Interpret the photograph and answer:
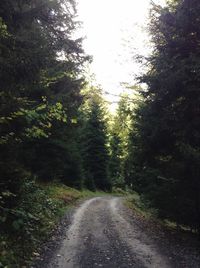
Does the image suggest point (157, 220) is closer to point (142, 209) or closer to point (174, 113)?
point (174, 113)

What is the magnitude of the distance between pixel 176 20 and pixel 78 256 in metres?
9.20

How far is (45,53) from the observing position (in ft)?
31.9

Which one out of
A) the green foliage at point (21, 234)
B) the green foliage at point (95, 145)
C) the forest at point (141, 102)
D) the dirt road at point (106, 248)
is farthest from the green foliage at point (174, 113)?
the green foliage at point (95, 145)

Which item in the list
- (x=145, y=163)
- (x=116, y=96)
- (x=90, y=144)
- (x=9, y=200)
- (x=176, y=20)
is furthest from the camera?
(x=90, y=144)

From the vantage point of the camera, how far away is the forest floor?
968cm

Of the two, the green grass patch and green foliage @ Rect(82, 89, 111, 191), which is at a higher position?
green foliage @ Rect(82, 89, 111, 191)

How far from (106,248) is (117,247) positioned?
382 mm

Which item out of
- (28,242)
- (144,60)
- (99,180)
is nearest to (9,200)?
(28,242)

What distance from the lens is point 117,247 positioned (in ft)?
37.7

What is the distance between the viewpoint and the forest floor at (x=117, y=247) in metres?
9.68

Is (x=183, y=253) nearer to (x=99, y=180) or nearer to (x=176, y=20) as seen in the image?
(x=176, y=20)

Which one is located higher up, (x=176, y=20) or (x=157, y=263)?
(x=176, y=20)

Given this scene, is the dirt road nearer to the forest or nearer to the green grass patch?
the forest

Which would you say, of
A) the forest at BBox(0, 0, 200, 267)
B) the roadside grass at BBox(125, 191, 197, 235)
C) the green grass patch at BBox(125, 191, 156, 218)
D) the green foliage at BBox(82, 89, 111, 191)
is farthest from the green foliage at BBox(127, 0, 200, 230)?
the green foliage at BBox(82, 89, 111, 191)
